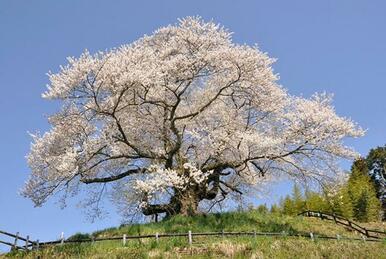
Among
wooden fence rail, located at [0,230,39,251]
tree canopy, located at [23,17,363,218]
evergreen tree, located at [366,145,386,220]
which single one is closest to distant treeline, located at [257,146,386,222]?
evergreen tree, located at [366,145,386,220]

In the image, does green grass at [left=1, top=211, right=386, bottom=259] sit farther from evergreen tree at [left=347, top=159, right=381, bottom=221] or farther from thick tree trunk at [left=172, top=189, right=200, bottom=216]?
evergreen tree at [left=347, top=159, right=381, bottom=221]

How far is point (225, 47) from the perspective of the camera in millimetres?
29969

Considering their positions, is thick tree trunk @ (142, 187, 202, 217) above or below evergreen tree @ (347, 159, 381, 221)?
below

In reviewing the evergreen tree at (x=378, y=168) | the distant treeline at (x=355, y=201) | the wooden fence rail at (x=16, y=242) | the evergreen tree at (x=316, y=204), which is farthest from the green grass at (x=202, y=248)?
the evergreen tree at (x=378, y=168)

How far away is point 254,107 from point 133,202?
951 centimetres

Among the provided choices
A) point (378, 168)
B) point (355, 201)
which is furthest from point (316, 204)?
point (378, 168)

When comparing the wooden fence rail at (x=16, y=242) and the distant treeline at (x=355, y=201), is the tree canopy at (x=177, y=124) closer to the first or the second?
the wooden fence rail at (x=16, y=242)

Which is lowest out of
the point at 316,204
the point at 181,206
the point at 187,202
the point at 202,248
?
the point at 202,248

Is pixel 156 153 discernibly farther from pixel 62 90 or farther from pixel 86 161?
pixel 62 90

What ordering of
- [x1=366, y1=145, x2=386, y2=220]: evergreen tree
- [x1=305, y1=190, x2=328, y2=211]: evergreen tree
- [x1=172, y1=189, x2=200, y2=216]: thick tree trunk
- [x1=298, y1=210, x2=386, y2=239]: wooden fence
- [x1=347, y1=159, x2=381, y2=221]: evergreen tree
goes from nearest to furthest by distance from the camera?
[x1=172, y1=189, x2=200, y2=216]: thick tree trunk, [x1=298, y1=210, x2=386, y2=239]: wooden fence, [x1=347, y1=159, x2=381, y2=221]: evergreen tree, [x1=305, y1=190, x2=328, y2=211]: evergreen tree, [x1=366, y1=145, x2=386, y2=220]: evergreen tree

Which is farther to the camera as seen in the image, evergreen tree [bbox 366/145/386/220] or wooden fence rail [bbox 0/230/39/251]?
evergreen tree [bbox 366/145/386/220]

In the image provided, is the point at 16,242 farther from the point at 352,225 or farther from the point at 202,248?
the point at 352,225

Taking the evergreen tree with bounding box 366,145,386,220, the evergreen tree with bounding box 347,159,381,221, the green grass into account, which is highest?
the evergreen tree with bounding box 366,145,386,220

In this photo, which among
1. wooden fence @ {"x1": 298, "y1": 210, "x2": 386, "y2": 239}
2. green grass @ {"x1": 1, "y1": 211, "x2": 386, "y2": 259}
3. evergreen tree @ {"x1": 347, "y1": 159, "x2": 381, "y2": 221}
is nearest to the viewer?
green grass @ {"x1": 1, "y1": 211, "x2": 386, "y2": 259}
